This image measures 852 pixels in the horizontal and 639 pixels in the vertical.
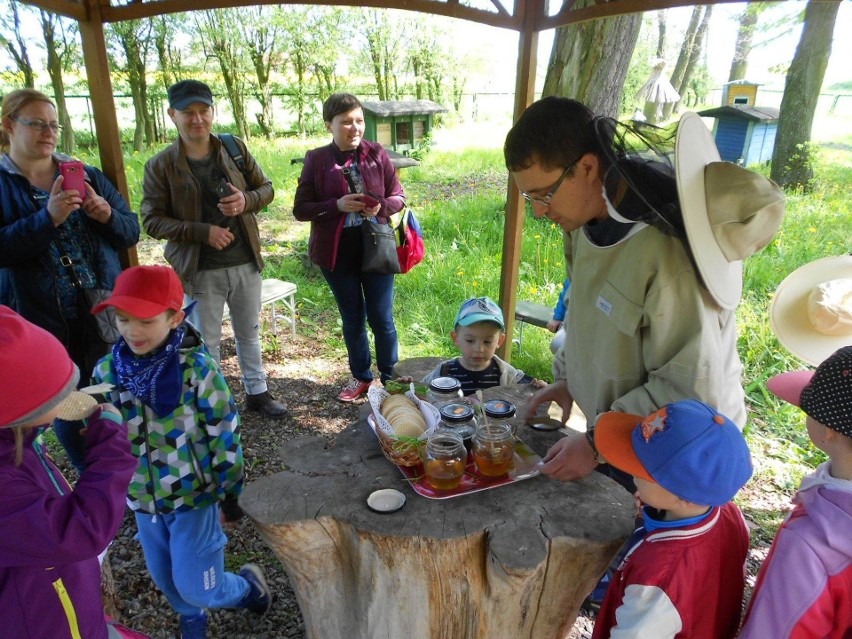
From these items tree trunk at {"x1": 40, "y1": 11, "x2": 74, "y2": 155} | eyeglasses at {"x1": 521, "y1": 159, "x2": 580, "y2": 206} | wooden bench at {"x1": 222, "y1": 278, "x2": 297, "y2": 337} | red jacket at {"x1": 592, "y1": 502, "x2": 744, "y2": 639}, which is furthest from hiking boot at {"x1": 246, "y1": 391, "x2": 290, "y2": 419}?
tree trunk at {"x1": 40, "y1": 11, "x2": 74, "y2": 155}

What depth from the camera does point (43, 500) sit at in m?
1.37

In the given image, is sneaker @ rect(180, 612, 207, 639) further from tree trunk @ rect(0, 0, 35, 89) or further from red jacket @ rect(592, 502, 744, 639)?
tree trunk @ rect(0, 0, 35, 89)

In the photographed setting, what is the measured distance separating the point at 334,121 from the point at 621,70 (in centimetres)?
428

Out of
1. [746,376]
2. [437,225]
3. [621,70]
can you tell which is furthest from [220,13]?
[746,376]

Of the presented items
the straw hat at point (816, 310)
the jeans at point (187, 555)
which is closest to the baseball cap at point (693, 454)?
the straw hat at point (816, 310)

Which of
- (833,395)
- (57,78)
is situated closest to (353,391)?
(833,395)

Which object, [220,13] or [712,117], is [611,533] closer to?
[712,117]

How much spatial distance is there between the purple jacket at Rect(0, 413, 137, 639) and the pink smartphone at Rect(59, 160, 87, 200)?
1677 millimetres

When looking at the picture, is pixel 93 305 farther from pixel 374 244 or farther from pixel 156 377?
pixel 374 244

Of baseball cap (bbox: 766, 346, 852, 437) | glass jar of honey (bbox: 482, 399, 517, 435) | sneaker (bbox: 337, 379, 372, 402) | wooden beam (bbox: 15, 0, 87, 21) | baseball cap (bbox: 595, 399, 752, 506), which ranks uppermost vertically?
wooden beam (bbox: 15, 0, 87, 21)

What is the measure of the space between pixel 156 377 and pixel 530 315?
3.26 meters

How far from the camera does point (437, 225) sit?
25.6 feet

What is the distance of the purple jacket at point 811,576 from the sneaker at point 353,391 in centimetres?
321

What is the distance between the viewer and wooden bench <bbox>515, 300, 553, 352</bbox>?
4562 mm
